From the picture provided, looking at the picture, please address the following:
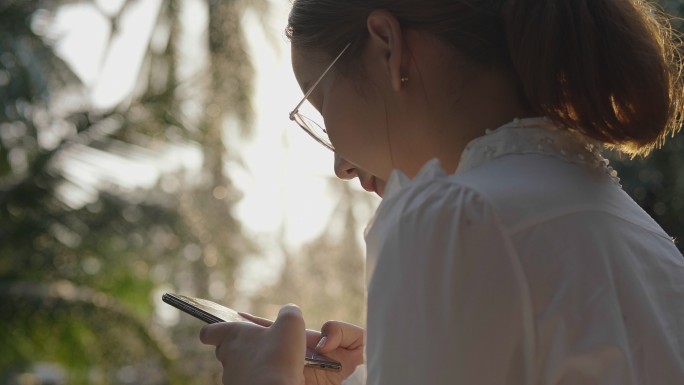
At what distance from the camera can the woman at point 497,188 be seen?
2.45 feet

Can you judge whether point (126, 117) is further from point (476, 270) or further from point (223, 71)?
point (476, 270)

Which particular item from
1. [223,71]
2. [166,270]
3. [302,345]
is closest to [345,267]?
[223,71]

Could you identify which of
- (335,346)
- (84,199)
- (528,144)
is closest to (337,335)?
(335,346)

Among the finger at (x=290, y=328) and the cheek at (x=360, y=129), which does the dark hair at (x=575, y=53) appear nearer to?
the cheek at (x=360, y=129)

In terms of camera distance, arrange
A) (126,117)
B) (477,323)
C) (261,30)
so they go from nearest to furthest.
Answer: (477,323) → (126,117) → (261,30)

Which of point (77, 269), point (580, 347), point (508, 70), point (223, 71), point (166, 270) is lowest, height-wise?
point (166, 270)

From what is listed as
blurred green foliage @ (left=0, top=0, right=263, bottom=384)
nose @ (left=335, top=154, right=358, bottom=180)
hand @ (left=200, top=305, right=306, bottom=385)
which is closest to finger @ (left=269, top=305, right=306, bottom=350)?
hand @ (left=200, top=305, right=306, bottom=385)

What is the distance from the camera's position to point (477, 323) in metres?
0.74

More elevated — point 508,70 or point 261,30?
point 508,70

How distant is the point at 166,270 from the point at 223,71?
68.1 inches

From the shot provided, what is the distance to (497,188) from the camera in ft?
2.56

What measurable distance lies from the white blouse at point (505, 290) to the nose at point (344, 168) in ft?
0.96

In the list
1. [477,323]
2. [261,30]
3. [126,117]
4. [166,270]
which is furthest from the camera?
[166,270]

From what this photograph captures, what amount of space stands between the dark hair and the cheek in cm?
8
